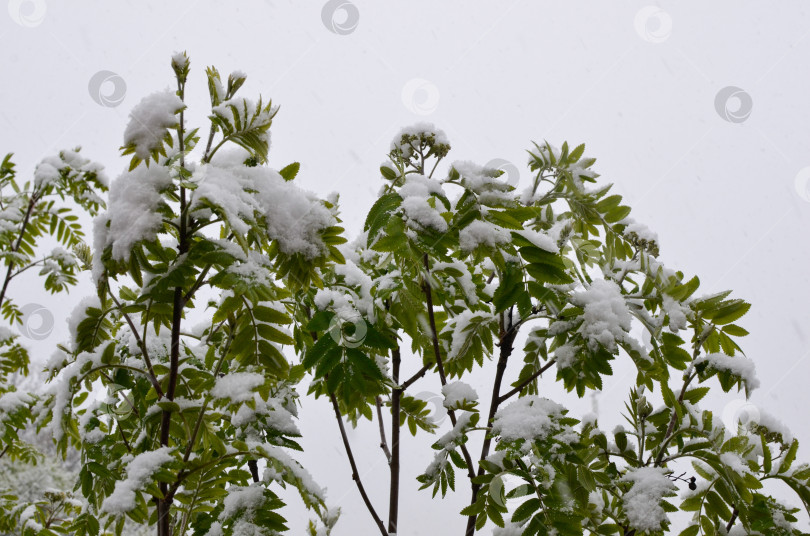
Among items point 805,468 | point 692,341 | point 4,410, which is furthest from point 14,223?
point 805,468

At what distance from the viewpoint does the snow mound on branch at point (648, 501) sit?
1588 millimetres

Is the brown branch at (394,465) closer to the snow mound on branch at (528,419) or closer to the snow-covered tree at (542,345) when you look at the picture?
the snow-covered tree at (542,345)

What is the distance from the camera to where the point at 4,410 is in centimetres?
282

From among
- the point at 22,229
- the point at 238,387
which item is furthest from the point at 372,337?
the point at 22,229

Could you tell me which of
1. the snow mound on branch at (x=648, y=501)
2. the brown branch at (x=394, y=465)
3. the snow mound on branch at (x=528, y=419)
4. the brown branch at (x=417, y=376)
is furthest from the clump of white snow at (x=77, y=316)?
the snow mound on branch at (x=648, y=501)

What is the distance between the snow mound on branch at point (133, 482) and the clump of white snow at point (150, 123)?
0.72 m

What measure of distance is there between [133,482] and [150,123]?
85 centimetres

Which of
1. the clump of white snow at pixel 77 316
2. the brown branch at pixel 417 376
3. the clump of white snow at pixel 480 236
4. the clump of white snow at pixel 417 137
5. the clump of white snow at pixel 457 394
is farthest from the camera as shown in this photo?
the brown branch at pixel 417 376

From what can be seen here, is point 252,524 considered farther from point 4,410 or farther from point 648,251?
point 4,410

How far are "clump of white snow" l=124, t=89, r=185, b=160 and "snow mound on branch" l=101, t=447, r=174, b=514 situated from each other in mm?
719

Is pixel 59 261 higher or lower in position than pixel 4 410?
higher

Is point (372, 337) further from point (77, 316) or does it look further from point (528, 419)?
point (77, 316)

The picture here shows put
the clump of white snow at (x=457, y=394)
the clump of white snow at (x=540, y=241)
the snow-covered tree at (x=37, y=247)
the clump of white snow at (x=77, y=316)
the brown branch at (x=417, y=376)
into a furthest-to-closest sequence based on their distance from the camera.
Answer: the snow-covered tree at (x=37, y=247) < the brown branch at (x=417, y=376) < the clump of white snow at (x=457, y=394) < the clump of white snow at (x=77, y=316) < the clump of white snow at (x=540, y=241)

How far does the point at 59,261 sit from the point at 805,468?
469cm
